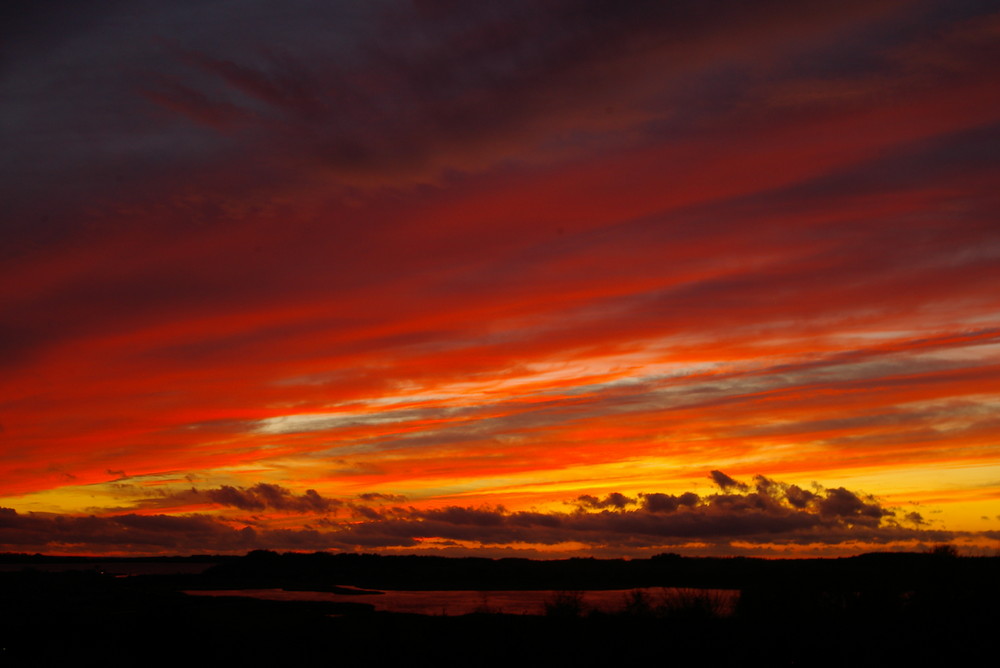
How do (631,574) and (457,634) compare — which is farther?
(631,574)

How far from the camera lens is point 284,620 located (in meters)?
60.7

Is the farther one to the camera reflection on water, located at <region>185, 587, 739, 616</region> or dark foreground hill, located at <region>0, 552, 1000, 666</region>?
reflection on water, located at <region>185, 587, 739, 616</region>

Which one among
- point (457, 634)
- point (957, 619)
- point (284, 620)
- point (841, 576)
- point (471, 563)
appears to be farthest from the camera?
point (471, 563)

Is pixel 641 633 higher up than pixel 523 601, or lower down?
higher up

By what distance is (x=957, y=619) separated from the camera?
31.6 m

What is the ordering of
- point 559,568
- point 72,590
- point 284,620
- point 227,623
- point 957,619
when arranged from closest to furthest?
point 957,619 < point 227,623 < point 284,620 < point 72,590 < point 559,568

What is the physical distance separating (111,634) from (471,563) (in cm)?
12974

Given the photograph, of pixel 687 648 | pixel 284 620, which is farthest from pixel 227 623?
pixel 687 648

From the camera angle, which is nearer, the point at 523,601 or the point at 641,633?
the point at 641,633

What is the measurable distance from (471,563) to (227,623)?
11839cm

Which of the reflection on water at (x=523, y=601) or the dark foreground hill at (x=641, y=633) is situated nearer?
the dark foreground hill at (x=641, y=633)

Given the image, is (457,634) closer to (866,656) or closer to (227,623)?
(866,656)

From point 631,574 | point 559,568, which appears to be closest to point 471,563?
point 559,568

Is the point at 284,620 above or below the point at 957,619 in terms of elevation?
below
